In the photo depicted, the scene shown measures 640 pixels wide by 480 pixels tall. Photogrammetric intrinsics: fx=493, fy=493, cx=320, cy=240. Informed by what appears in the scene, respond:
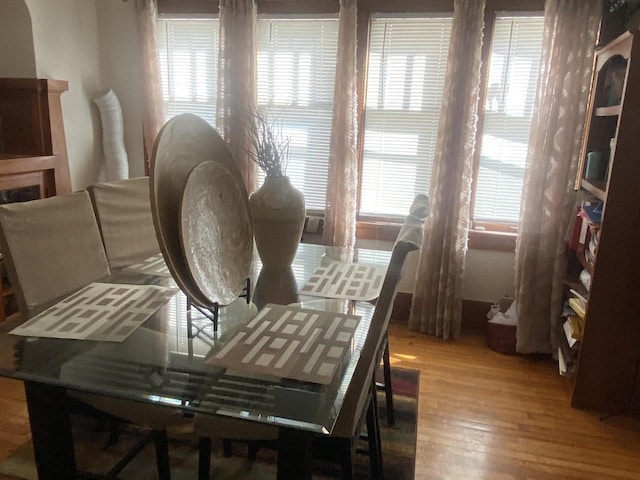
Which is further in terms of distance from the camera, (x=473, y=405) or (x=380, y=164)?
(x=380, y=164)

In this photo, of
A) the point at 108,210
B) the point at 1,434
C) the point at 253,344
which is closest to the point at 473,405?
the point at 253,344

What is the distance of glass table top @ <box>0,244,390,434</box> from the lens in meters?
1.12

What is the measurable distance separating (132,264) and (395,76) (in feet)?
6.31

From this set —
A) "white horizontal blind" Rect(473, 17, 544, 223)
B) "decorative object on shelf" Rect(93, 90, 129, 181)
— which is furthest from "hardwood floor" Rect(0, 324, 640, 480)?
"decorative object on shelf" Rect(93, 90, 129, 181)

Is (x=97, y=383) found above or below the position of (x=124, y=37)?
below

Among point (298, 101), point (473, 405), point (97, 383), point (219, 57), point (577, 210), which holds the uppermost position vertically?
point (219, 57)

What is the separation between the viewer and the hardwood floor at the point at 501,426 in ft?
6.48

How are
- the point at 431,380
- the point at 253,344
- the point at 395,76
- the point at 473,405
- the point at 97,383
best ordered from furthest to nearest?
the point at 395,76 → the point at 431,380 → the point at 473,405 → the point at 253,344 → the point at 97,383

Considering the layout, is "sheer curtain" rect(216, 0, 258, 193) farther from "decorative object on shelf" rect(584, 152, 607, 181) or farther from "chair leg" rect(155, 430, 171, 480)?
"decorative object on shelf" rect(584, 152, 607, 181)

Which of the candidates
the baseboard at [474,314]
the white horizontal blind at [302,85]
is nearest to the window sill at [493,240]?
the baseboard at [474,314]

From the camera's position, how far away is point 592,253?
2.39 metres

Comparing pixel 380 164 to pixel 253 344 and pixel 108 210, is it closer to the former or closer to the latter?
pixel 108 210

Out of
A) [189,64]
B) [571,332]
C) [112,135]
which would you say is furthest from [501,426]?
[112,135]

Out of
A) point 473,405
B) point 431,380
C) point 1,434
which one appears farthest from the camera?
point 431,380
